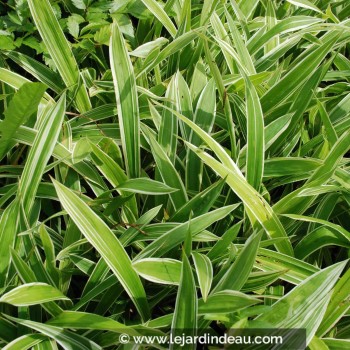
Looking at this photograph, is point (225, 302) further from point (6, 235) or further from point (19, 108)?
point (19, 108)

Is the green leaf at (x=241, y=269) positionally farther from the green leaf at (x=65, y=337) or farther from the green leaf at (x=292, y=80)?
the green leaf at (x=292, y=80)

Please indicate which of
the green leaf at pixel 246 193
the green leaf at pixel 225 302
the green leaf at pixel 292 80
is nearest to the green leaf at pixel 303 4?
the green leaf at pixel 292 80

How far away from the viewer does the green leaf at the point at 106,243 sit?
1.15 meters

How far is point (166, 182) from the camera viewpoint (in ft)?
4.37

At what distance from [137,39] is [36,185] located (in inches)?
31.0

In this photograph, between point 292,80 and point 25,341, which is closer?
point 25,341

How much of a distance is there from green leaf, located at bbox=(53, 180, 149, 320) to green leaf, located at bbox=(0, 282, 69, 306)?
0.12m

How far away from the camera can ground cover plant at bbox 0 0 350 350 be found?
1124mm

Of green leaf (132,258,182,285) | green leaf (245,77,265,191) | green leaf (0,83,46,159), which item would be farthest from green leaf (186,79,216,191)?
green leaf (0,83,46,159)

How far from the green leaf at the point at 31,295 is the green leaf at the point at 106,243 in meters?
0.12

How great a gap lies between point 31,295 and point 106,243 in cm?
18

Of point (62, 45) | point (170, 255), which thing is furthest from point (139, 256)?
point (62, 45)

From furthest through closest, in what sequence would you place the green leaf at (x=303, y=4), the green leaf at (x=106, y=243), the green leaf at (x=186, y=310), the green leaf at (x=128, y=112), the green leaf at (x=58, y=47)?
the green leaf at (x=303, y=4), the green leaf at (x=58, y=47), the green leaf at (x=128, y=112), the green leaf at (x=106, y=243), the green leaf at (x=186, y=310)

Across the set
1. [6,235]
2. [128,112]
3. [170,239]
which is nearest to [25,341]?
[6,235]
